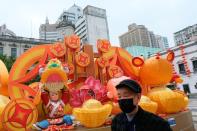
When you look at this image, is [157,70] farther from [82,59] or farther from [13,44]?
[13,44]

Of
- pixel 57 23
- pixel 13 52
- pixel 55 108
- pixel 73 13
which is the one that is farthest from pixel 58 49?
pixel 73 13

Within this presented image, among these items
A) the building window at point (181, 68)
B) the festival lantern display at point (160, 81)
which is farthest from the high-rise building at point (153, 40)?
the festival lantern display at point (160, 81)

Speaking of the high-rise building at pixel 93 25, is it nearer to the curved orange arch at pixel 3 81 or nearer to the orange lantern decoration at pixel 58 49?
the orange lantern decoration at pixel 58 49

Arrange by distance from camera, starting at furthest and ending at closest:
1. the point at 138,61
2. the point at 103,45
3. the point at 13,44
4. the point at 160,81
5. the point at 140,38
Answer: the point at 140,38 → the point at 13,44 → the point at 103,45 → the point at 138,61 → the point at 160,81

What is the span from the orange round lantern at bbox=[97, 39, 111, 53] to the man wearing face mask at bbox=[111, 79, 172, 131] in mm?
5684

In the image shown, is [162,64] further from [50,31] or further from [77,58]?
[50,31]

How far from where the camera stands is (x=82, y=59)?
720cm

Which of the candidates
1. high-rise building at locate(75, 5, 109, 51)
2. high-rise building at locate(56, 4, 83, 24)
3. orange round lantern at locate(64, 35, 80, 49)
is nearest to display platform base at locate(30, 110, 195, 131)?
orange round lantern at locate(64, 35, 80, 49)

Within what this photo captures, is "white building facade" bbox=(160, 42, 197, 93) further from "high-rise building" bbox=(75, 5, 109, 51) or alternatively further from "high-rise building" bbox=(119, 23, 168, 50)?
"high-rise building" bbox=(119, 23, 168, 50)

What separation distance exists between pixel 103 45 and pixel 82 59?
1.03m


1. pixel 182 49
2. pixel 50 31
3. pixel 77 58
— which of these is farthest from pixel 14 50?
pixel 50 31

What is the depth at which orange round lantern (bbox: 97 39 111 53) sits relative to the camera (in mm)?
7725

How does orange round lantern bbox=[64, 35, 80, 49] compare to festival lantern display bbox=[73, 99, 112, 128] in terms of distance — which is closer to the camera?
festival lantern display bbox=[73, 99, 112, 128]

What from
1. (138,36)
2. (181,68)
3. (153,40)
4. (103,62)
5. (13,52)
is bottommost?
(103,62)
